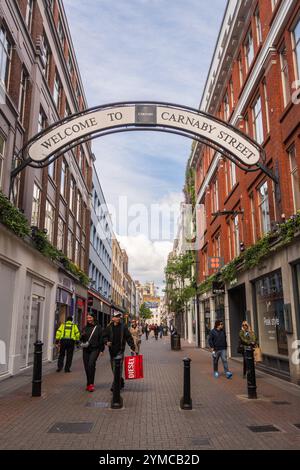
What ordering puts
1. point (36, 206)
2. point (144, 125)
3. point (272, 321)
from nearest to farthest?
1. point (144, 125)
2. point (272, 321)
3. point (36, 206)

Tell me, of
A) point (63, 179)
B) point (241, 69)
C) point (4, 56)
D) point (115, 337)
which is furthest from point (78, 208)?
point (115, 337)

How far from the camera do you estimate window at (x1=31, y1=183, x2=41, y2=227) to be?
1749 centimetres

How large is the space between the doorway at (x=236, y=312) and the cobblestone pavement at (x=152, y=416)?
7.63 meters

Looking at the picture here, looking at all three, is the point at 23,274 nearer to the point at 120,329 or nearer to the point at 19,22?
the point at 120,329

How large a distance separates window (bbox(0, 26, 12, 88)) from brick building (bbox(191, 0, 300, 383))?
8.67 metres

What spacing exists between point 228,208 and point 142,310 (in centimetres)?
10059

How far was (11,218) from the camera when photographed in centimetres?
1171

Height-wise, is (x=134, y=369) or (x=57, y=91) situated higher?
(x=57, y=91)

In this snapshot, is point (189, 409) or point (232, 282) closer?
point (189, 409)

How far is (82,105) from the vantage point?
31984mm

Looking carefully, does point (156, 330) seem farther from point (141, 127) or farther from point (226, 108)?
point (141, 127)

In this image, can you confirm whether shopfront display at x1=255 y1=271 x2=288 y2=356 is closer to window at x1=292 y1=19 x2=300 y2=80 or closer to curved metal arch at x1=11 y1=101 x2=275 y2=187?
curved metal arch at x1=11 y1=101 x2=275 y2=187

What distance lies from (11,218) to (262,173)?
9.19 metres
